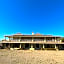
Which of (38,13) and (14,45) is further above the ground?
(38,13)

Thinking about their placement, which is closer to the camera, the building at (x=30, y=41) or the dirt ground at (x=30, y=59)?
the dirt ground at (x=30, y=59)

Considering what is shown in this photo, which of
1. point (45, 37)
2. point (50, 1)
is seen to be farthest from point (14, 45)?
point (50, 1)

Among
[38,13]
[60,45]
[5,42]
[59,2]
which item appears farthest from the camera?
[38,13]

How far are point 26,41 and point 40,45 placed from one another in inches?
205

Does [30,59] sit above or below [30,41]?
below

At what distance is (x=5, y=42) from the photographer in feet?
84.5

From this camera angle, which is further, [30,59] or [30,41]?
[30,41]

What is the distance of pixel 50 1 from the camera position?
79.5 feet

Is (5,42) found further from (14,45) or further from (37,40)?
(37,40)

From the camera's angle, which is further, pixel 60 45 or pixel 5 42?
pixel 60 45

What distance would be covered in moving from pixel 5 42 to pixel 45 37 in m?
13.8

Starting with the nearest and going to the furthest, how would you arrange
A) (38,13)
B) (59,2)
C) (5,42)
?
(59,2) → (5,42) → (38,13)

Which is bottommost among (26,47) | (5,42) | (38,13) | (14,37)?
(26,47)

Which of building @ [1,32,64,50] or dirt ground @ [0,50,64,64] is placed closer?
dirt ground @ [0,50,64,64]
